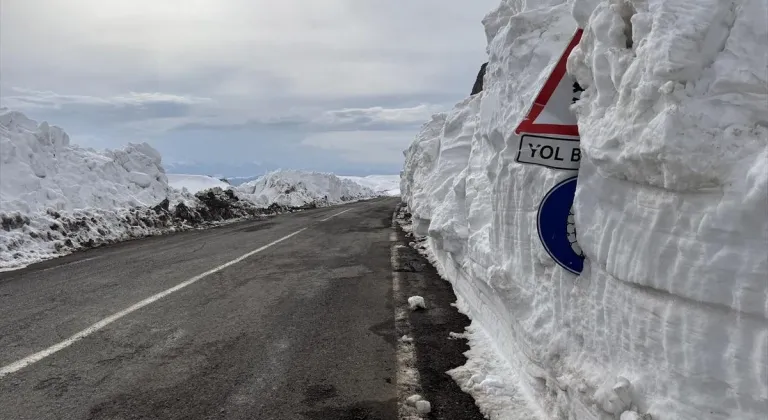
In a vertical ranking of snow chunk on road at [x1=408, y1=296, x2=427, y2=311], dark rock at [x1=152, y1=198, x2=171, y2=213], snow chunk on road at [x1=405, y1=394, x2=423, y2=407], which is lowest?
dark rock at [x1=152, y1=198, x2=171, y2=213]

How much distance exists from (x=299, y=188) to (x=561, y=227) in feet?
137

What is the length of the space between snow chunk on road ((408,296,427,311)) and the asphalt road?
0.29m

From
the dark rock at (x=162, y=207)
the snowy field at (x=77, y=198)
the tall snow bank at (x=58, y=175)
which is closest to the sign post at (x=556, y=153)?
the snowy field at (x=77, y=198)

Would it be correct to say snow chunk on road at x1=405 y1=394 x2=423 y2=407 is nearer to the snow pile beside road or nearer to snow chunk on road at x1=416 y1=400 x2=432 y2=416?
snow chunk on road at x1=416 y1=400 x2=432 y2=416

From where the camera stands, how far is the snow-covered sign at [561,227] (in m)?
3.13

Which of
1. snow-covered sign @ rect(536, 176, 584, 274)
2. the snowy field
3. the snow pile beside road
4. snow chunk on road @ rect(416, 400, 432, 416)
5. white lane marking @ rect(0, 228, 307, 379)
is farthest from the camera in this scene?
the snow pile beside road

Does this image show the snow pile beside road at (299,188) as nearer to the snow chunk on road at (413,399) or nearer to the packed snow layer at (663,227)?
the snow chunk on road at (413,399)

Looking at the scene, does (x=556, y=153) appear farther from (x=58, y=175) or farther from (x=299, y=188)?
(x=299, y=188)

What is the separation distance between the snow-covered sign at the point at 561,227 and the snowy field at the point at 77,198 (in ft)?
36.3

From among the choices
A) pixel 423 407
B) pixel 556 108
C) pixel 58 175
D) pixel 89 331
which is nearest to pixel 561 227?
pixel 556 108

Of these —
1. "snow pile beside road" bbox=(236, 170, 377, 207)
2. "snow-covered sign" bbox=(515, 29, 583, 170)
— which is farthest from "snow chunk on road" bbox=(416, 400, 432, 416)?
"snow pile beside road" bbox=(236, 170, 377, 207)

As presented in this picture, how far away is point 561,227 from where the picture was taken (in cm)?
320

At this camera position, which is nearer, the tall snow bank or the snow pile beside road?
the tall snow bank

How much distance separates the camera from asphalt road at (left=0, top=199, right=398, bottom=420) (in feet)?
12.8
